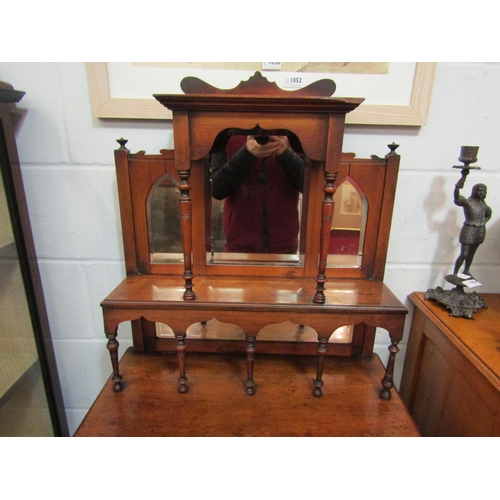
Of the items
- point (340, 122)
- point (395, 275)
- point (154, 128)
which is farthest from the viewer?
point (395, 275)

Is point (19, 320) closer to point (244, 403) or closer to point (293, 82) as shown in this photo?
point (244, 403)

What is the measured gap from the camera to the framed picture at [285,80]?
783 mm

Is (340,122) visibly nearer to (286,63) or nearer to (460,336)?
(286,63)

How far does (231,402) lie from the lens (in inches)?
29.0

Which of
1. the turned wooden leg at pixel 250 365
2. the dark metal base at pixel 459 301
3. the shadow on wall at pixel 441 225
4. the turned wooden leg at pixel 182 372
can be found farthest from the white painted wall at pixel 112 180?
the turned wooden leg at pixel 250 365

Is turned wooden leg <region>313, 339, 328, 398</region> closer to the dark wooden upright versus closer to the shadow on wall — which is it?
the dark wooden upright

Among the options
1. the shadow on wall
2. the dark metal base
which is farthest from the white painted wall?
the dark metal base

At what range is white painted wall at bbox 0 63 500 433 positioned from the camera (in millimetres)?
819

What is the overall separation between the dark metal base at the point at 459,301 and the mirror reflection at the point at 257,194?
0.40 metres

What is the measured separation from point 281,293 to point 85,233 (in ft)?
2.00

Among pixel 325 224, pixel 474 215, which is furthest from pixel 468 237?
pixel 325 224

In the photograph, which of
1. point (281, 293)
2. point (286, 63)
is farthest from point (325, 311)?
point (286, 63)

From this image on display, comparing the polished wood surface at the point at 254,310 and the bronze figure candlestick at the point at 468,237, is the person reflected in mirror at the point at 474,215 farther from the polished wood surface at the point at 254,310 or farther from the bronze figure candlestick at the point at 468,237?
the polished wood surface at the point at 254,310
